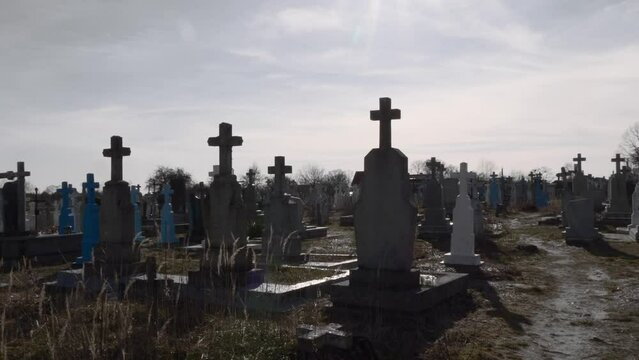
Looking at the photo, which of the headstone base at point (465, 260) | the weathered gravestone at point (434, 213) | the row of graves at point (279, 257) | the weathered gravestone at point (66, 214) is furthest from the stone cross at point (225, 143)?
the weathered gravestone at point (66, 214)

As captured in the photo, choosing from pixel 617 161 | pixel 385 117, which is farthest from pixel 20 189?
pixel 617 161

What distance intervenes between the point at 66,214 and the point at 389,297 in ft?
53.1

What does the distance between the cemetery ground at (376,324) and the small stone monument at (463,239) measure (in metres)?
0.44

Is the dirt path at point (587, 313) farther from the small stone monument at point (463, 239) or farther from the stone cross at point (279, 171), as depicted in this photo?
the stone cross at point (279, 171)

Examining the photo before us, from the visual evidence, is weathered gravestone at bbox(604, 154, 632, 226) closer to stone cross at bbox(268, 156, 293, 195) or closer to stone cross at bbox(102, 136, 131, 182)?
stone cross at bbox(268, 156, 293, 195)

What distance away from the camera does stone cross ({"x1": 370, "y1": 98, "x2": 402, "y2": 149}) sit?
7.35 metres

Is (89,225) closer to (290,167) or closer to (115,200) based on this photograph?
(115,200)

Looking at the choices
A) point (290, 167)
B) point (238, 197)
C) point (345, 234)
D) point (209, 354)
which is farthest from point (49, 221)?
point (209, 354)

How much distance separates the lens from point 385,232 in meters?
7.18

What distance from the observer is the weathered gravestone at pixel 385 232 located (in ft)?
22.9

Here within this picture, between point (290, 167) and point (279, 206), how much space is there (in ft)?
3.80

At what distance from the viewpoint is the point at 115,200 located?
9852mm

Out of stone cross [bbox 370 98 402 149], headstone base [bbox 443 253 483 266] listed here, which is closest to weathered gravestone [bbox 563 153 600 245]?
headstone base [bbox 443 253 483 266]

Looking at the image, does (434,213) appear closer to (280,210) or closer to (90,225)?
(280,210)
